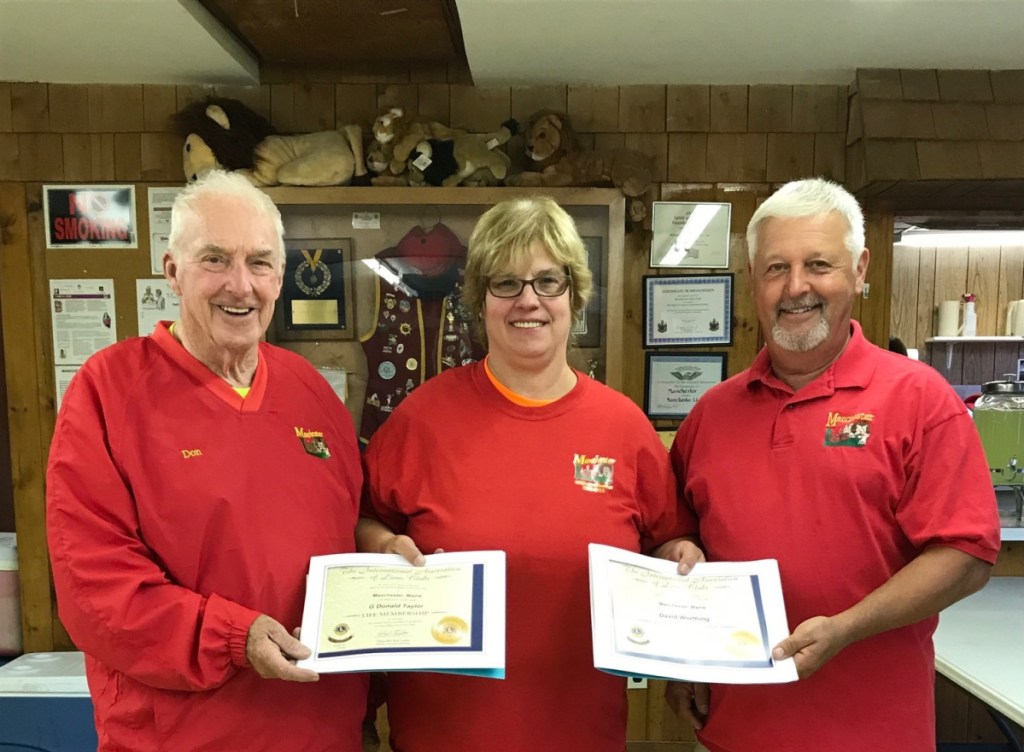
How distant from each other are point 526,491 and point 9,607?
8.68 ft

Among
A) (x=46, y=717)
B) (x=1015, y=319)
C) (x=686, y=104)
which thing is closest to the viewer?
(x=46, y=717)

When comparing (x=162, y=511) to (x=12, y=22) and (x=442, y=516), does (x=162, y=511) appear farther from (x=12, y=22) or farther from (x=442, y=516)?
(x=12, y=22)

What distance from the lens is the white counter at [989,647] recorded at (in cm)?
176

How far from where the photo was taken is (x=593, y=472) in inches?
53.1

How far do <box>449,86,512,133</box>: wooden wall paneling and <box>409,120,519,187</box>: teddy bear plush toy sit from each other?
112 millimetres

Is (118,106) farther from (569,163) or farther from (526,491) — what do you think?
(526,491)

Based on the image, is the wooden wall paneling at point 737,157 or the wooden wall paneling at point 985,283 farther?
the wooden wall paneling at point 985,283

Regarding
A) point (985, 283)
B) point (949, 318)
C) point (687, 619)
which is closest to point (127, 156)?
point (687, 619)

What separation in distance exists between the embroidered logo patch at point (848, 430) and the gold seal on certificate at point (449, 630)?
774 millimetres

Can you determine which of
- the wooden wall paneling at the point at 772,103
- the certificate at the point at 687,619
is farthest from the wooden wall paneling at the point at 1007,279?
the certificate at the point at 687,619

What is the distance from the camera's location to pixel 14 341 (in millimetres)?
2650

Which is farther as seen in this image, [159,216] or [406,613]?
[159,216]

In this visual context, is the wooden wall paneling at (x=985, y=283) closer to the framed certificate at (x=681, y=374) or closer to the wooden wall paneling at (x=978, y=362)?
the wooden wall paneling at (x=978, y=362)

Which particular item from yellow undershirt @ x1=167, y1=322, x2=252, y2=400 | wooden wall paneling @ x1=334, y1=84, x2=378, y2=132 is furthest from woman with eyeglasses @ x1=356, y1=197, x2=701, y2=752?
wooden wall paneling @ x1=334, y1=84, x2=378, y2=132
